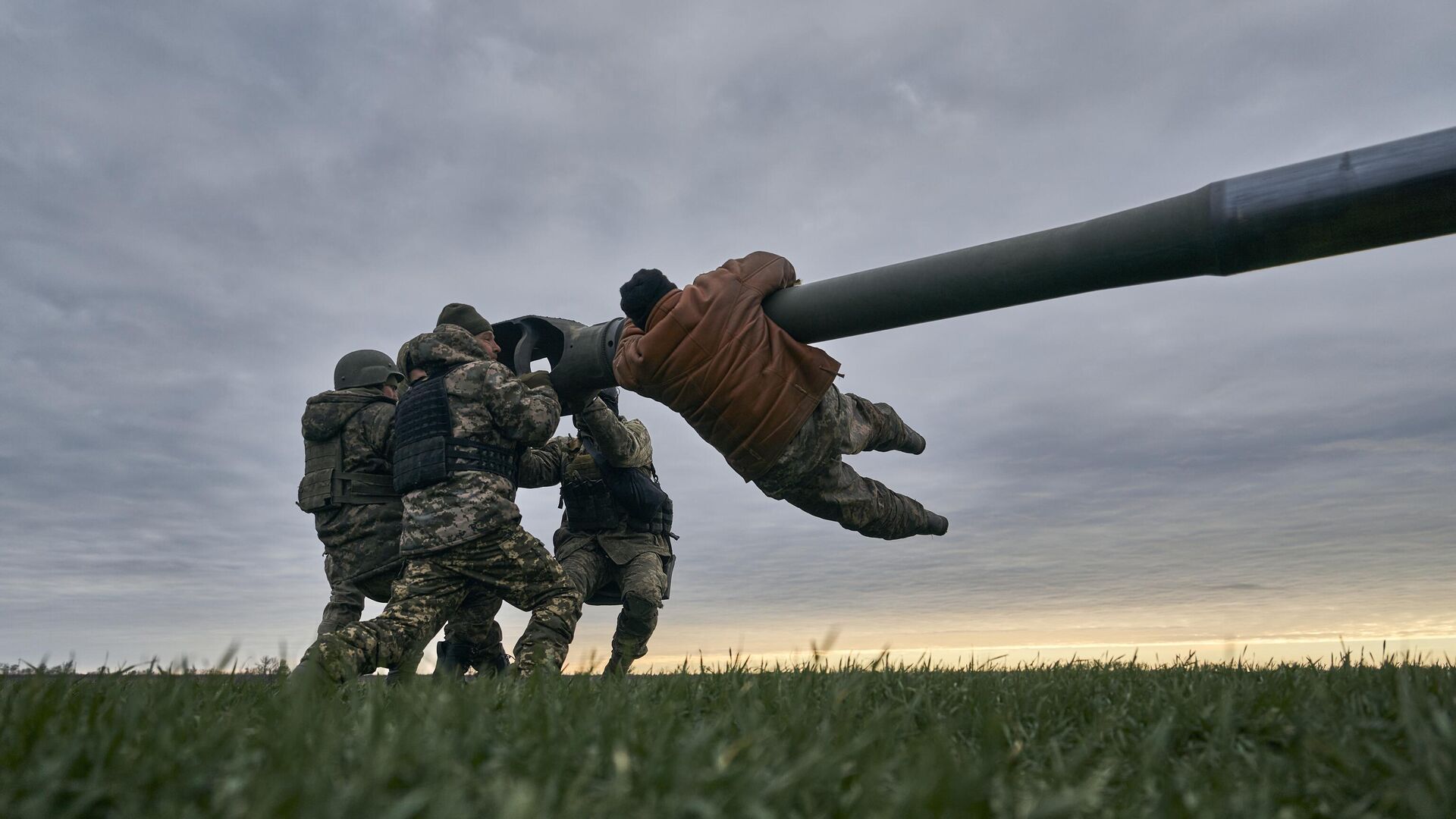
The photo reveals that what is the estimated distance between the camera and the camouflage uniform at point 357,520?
6969mm

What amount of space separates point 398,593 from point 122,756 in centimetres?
378

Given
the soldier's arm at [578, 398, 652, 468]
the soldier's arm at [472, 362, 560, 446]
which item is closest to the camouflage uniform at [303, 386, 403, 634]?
the soldier's arm at [472, 362, 560, 446]

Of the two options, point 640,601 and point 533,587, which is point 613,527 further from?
point 533,587

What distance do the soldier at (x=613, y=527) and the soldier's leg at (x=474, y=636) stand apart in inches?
32.0

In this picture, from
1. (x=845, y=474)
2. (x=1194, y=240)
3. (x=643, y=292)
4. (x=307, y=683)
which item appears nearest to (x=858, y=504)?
(x=845, y=474)

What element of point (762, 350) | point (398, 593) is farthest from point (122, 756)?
point (398, 593)

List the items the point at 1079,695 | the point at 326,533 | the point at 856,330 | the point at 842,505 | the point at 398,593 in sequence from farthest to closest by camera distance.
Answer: the point at 326,533, the point at 398,593, the point at 842,505, the point at 856,330, the point at 1079,695

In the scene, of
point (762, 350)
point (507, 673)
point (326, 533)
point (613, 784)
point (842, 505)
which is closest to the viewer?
point (613, 784)

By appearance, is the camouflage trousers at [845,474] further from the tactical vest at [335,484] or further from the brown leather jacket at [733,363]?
the tactical vest at [335,484]

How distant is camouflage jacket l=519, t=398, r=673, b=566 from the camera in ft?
23.8

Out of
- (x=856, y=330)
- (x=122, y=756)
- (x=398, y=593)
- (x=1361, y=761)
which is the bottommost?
(x=122, y=756)

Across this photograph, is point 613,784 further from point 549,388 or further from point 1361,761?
point 549,388

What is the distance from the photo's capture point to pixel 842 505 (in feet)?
17.1

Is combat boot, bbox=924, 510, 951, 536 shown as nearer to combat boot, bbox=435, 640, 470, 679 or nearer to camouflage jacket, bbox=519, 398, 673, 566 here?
camouflage jacket, bbox=519, 398, 673, 566
